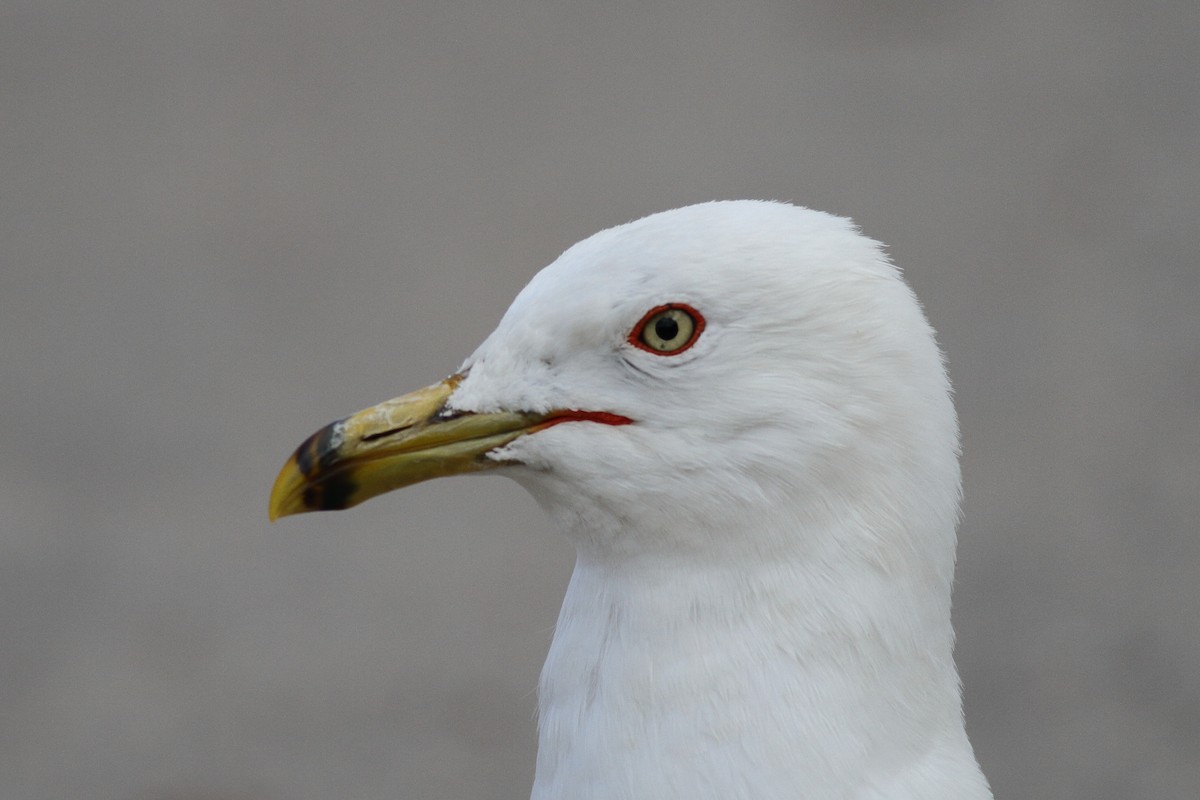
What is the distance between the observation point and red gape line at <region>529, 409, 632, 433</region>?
1251 millimetres

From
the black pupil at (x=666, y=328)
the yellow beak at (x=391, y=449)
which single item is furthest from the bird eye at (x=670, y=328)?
the yellow beak at (x=391, y=449)

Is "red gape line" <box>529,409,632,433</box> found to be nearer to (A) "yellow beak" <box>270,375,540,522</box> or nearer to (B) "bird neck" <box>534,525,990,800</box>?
(A) "yellow beak" <box>270,375,540,522</box>

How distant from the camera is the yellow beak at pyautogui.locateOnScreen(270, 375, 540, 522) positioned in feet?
4.16

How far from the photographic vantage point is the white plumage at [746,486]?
122 centimetres

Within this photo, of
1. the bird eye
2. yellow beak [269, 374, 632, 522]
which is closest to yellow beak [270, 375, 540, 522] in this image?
yellow beak [269, 374, 632, 522]

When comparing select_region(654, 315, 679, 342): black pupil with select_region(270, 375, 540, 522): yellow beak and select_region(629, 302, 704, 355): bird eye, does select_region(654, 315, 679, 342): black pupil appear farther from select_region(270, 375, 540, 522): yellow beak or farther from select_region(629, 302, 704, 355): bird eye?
select_region(270, 375, 540, 522): yellow beak

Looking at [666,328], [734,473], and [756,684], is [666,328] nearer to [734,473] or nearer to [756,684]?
[734,473]

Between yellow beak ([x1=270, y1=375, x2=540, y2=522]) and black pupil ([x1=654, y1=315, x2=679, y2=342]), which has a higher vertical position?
black pupil ([x1=654, y1=315, x2=679, y2=342])

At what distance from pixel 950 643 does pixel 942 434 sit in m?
0.21

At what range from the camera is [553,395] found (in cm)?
125

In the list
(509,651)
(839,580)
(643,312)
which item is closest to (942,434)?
(839,580)

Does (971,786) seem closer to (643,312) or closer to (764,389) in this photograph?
(764,389)

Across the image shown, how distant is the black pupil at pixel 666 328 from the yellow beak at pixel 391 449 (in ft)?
0.41

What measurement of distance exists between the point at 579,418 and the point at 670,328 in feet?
0.37
